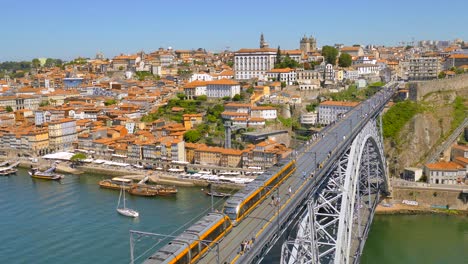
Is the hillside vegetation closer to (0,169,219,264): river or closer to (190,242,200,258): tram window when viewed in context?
(0,169,219,264): river

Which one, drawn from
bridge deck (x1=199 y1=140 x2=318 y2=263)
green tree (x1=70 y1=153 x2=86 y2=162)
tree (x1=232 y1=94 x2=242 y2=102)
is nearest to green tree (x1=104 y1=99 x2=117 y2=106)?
tree (x1=232 y1=94 x2=242 y2=102)

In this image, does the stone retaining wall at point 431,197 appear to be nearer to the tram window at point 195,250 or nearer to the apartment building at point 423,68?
the tram window at point 195,250

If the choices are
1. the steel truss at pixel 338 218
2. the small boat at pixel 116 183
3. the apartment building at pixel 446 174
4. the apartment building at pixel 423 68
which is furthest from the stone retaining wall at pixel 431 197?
the apartment building at pixel 423 68

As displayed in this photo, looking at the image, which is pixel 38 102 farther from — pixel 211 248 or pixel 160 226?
pixel 211 248

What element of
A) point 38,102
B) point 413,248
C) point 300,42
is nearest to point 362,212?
point 413,248

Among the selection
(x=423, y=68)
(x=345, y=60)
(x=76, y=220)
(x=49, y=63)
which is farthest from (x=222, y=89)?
(x=49, y=63)

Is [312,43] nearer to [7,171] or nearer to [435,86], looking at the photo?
[435,86]
